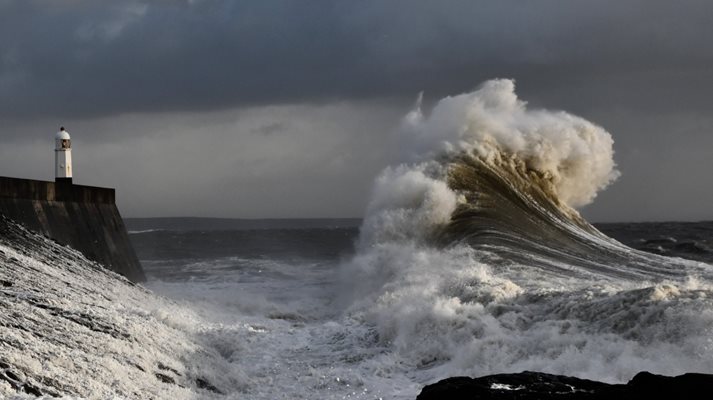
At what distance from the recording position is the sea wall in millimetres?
11914

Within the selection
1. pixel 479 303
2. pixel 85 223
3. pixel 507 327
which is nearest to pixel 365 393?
pixel 507 327

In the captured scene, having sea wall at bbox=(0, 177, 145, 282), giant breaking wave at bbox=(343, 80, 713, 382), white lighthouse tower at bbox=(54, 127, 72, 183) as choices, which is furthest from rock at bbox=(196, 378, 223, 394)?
white lighthouse tower at bbox=(54, 127, 72, 183)

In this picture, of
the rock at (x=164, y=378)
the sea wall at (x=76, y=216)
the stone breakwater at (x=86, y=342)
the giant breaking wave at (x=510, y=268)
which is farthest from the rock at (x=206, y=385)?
the sea wall at (x=76, y=216)

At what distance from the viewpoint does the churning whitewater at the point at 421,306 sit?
704 centimetres

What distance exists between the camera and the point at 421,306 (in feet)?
31.9

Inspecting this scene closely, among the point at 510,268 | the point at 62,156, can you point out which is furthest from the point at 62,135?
the point at 510,268

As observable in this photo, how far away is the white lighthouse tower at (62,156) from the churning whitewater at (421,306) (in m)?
2.58

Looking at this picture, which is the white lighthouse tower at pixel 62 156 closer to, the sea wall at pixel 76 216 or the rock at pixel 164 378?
the sea wall at pixel 76 216

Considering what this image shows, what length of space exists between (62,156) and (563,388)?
1244cm

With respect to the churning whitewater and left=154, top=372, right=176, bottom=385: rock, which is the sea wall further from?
left=154, top=372, right=176, bottom=385: rock

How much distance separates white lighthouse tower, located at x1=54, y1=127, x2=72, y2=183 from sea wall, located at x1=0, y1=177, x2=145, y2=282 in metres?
0.76

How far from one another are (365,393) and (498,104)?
13119 mm

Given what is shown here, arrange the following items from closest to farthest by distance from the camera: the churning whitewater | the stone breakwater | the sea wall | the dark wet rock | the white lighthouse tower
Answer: the dark wet rock
the stone breakwater
the churning whitewater
the sea wall
the white lighthouse tower

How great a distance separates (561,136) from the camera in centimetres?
1953
